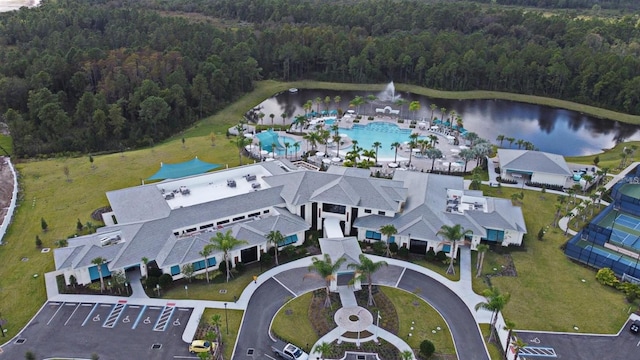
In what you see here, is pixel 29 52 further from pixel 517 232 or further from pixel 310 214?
pixel 517 232

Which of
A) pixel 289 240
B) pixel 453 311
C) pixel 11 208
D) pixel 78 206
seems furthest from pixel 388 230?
pixel 11 208

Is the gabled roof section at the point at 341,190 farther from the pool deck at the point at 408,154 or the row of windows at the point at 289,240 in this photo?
the pool deck at the point at 408,154

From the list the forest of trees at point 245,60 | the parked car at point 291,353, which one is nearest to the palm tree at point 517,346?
the parked car at point 291,353

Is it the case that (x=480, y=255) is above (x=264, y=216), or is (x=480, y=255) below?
below

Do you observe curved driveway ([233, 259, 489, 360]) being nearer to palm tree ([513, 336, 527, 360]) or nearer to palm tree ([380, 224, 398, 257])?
palm tree ([513, 336, 527, 360])

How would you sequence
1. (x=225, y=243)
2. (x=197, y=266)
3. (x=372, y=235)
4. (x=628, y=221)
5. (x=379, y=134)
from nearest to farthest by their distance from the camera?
(x=225, y=243)
(x=197, y=266)
(x=372, y=235)
(x=628, y=221)
(x=379, y=134)

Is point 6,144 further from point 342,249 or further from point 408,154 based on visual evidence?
point 408,154
